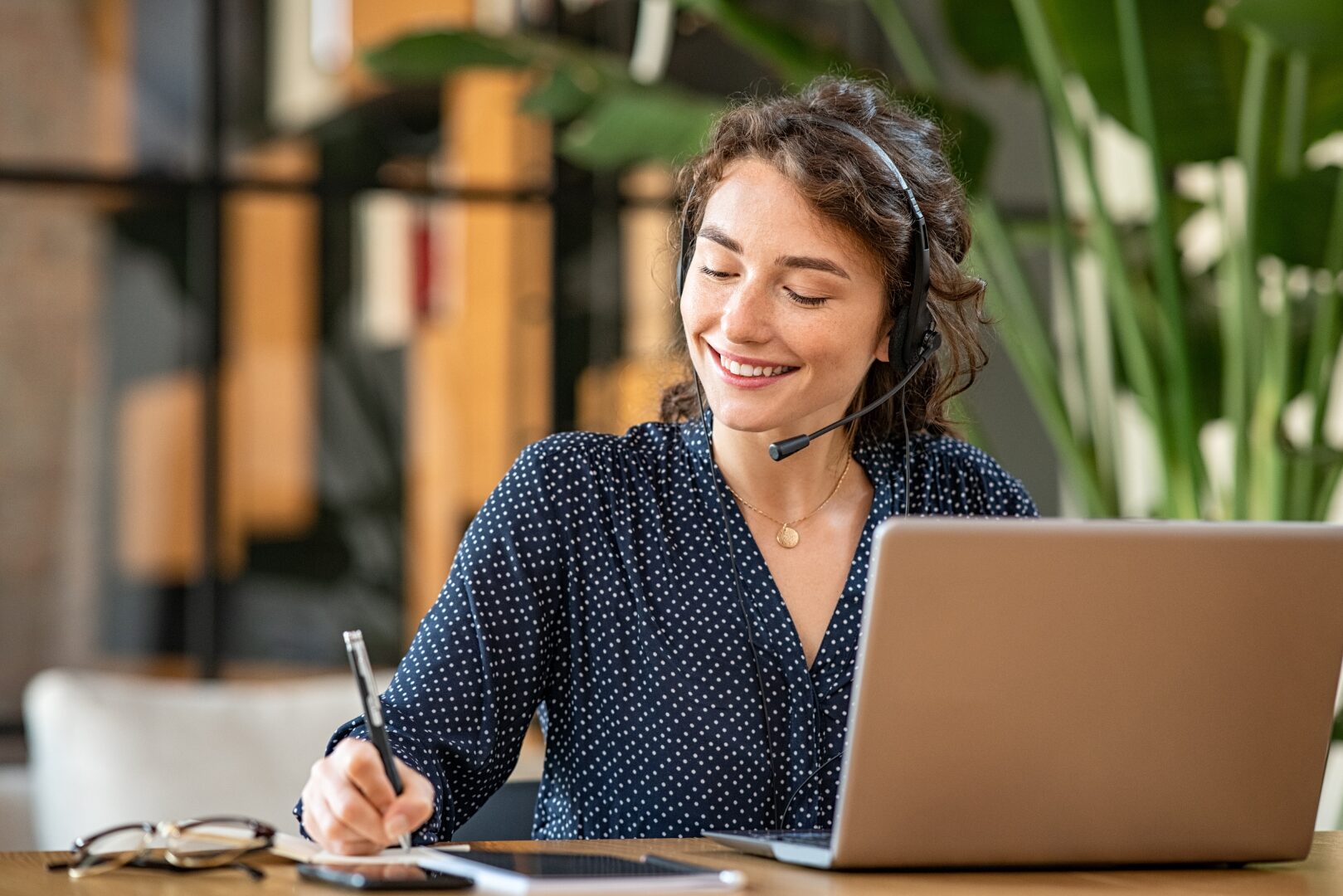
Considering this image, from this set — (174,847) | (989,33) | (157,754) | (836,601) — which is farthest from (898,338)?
(989,33)

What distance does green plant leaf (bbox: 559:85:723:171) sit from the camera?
9.89 ft

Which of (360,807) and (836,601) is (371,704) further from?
(836,601)

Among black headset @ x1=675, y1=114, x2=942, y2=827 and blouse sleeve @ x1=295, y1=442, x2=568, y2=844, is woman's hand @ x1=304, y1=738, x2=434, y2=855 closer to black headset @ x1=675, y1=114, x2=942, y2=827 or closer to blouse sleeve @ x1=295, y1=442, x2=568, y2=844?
blouse sleeve @ x1=295, y1=442, x2=568, y2=844

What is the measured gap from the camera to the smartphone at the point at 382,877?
38.8 inches

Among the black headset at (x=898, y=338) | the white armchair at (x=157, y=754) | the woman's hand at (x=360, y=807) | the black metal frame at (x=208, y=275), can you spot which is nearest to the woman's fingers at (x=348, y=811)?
the woman's hand at (x=360, y=807)

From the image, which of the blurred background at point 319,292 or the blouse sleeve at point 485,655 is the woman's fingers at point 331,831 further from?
the blurred background at point 319,292

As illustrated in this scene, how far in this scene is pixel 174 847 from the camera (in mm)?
1085

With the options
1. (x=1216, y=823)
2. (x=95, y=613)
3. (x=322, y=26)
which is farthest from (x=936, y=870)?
(x=322, y=26)

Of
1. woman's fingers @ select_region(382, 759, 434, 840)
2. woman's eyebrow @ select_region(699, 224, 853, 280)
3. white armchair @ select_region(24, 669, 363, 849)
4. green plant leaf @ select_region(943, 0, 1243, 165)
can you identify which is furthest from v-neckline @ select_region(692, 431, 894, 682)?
green plant leaf @ select_region(943, 0, 1243, 165)

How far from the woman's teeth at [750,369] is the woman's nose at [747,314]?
0.03m

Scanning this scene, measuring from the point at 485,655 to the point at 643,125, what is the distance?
1827 millimetres

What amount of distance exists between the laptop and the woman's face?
19.9 inches

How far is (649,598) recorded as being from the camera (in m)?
1.56

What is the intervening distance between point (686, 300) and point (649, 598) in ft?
0.91
